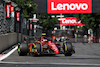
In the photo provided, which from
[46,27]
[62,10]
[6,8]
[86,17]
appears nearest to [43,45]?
[6,8]

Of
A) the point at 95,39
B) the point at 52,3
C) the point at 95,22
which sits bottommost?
the point at 95,39

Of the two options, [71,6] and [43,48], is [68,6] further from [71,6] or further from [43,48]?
[43,48]

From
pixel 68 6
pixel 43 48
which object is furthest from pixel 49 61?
pixel 68 6

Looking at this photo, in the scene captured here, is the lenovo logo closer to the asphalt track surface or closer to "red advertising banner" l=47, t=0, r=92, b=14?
"red advertising banner" l=47, t=0, r=92, b=14

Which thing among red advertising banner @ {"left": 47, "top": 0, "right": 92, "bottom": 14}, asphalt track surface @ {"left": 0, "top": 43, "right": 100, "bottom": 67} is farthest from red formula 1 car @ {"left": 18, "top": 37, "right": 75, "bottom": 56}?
red advertising banner @ {"left": 47, "top": 0, "right": 92, "bottom": 14}

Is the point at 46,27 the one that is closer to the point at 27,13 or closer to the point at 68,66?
the point at 27,13

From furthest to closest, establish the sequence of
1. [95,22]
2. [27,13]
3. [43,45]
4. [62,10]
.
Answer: [27,13] < [95,22] < [62,10] < [43,45]

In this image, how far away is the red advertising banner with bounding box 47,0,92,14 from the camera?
32.5 m

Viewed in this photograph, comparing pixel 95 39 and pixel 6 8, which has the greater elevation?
pixel 6 8

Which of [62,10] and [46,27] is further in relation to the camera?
[46,27]

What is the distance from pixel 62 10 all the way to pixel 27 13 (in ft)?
49.4

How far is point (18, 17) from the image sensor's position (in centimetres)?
3412

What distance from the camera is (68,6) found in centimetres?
3266

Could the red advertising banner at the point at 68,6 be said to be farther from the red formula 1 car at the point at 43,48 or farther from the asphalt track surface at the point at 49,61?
the asphalt track surface at the point at 49,61
